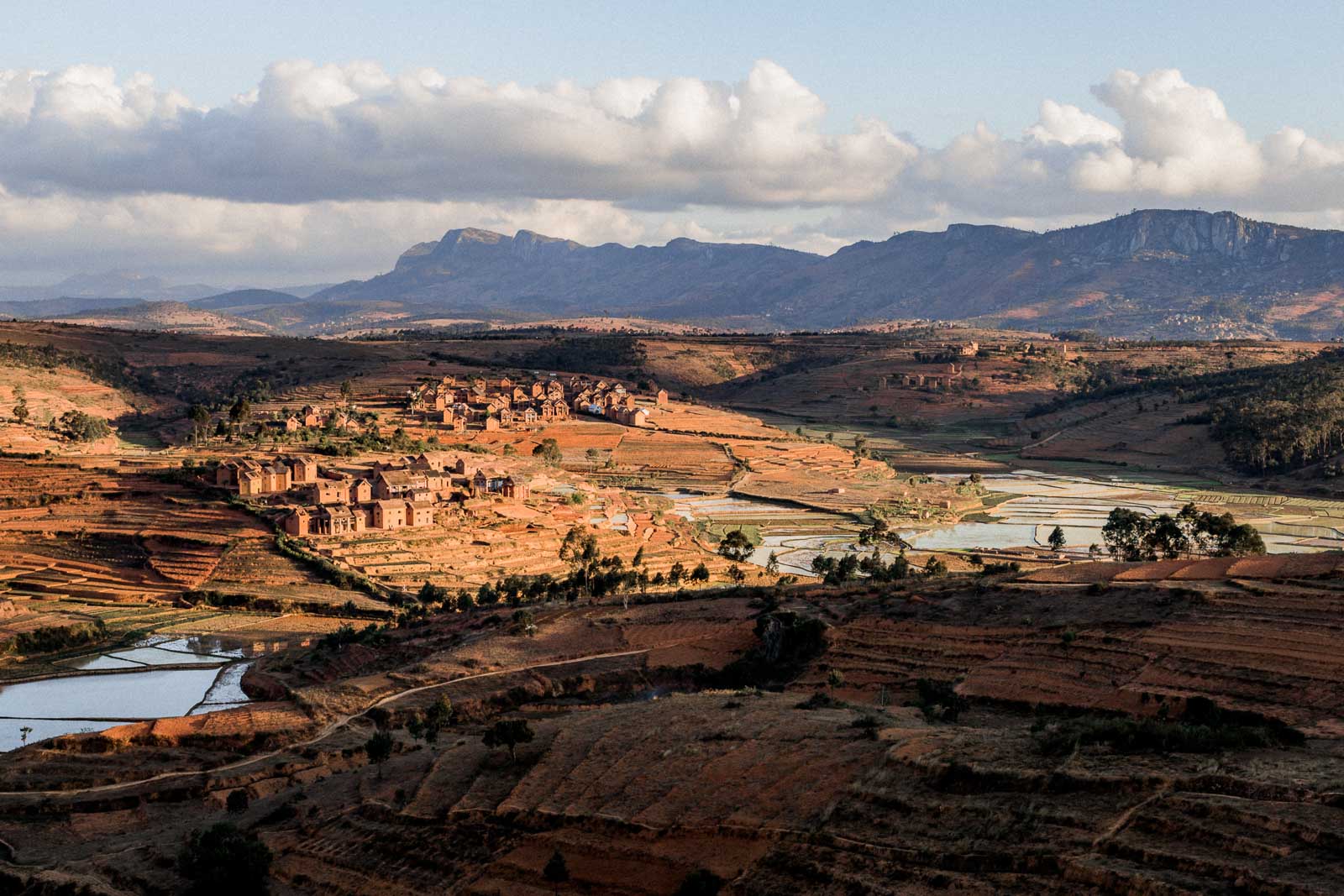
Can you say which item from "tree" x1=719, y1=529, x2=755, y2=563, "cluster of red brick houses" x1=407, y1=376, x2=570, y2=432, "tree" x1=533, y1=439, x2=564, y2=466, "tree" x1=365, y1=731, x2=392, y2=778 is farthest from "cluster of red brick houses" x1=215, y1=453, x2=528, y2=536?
"tree" x1=365, y1=731, x2=392, y2=778

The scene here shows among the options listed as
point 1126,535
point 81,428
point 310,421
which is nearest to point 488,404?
point 310,421

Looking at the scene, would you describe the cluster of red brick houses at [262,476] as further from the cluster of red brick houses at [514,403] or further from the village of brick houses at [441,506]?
the cluster of red brick houses at [514,403]

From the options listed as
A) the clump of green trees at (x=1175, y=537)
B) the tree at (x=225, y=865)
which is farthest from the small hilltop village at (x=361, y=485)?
the tree at (x=225, y=865)

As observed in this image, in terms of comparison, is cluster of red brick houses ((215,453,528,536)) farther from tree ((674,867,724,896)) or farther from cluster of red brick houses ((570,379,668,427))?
tree ((674,867,724,896))

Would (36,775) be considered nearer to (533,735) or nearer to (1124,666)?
(533,735)

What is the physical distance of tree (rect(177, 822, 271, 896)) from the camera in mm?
27719

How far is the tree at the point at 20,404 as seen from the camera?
100875 mm

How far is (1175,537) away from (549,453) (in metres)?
54.2

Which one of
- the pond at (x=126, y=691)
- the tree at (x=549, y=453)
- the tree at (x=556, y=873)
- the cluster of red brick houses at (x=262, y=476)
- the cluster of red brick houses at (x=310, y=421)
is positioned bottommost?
the pond at (x=126, y=691)

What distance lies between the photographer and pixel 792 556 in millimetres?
76812

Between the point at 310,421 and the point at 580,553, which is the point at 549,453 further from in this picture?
the point at 580,553

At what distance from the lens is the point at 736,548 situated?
73.0 meters

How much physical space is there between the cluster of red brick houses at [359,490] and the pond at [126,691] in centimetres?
1592

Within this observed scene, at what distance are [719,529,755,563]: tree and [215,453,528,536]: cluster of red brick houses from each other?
44.2 feet
